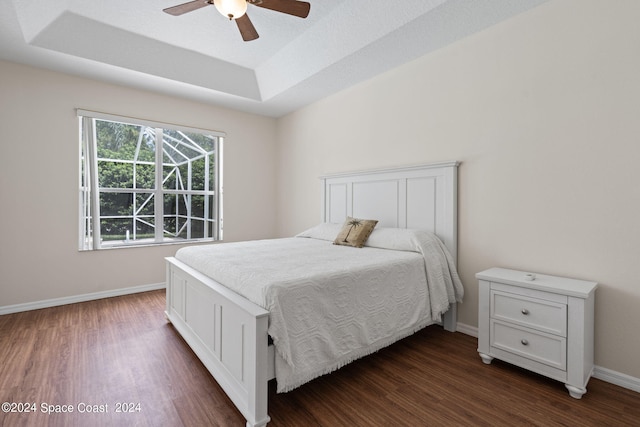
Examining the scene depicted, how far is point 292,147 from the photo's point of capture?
481 cm

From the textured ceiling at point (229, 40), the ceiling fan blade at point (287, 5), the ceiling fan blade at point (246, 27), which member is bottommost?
the ceiling fan blade at point (246, 27)

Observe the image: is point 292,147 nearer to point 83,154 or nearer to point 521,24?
point 83,154

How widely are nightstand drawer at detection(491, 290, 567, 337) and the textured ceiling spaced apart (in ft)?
6.83

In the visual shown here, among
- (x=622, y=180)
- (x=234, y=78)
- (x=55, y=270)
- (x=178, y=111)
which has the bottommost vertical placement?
(x=55, y=270)

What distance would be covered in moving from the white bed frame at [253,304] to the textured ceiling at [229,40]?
3.70 ft

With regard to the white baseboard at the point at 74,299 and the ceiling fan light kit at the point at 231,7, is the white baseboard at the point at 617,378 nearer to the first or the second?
the ceiling fan light kit at the point at 231,7

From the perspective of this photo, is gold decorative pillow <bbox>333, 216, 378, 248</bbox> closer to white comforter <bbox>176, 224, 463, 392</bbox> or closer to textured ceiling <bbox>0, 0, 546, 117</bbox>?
white comforter <bbox>176, 224, 463, 392</bbox>

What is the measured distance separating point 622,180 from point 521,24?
1349 millimetres

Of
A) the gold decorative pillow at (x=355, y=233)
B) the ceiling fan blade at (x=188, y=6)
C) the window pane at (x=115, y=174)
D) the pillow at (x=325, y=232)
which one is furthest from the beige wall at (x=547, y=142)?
the window pane at (x=115, y=174)

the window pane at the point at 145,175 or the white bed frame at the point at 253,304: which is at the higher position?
the window pane at the point at 145,175

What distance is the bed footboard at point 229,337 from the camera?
1.50m

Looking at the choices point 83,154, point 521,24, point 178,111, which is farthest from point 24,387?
point 521,24

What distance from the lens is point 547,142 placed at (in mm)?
2219

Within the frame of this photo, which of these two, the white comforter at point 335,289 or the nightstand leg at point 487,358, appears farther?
the nightstand leg at point 487,358
